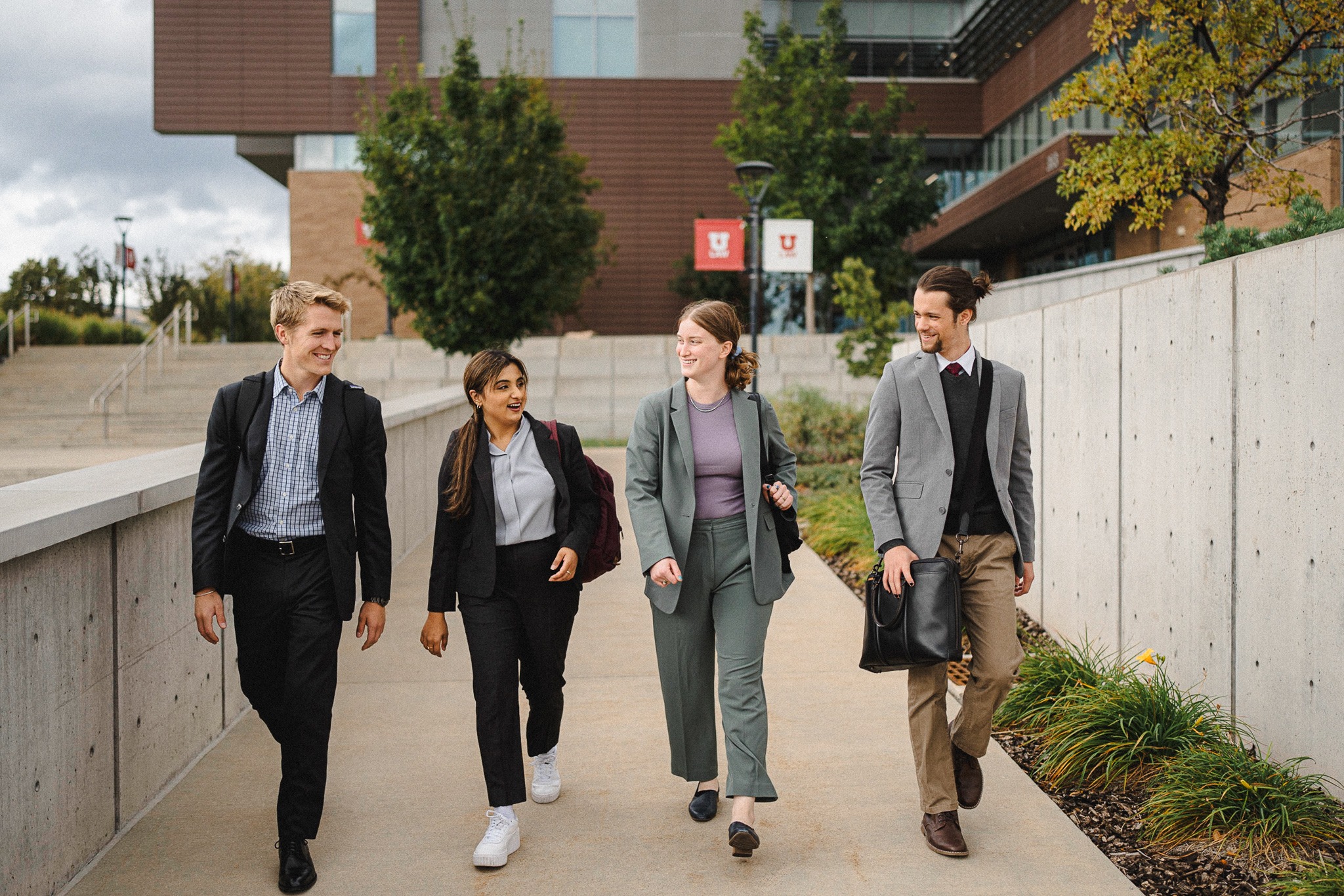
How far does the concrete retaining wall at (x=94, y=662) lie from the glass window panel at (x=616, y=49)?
31747 mm

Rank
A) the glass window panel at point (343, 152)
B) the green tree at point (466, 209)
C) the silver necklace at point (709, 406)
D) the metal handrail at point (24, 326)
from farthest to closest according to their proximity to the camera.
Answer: the glass window panel at point (343, 152), the metal handrail at point (24, 326), the green tree at point (466, 209), the silver necklace at point (709, 406)

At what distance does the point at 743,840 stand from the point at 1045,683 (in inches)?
84.6

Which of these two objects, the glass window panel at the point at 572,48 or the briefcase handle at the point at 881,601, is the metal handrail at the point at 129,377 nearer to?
the glass window panel at the point at 572,48

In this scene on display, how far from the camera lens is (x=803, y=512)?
11422 mm

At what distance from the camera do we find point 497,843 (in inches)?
148

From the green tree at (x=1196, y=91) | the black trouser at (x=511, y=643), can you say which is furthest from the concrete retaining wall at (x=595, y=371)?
the black trouser at (x=511, y=643)

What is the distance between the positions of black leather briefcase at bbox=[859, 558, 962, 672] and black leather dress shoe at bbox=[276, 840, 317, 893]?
1958mm

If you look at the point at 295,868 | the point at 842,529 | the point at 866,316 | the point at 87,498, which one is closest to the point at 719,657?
the point at 295,868

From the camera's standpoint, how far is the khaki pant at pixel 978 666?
383 centimetres

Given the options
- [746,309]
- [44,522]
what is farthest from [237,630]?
[746,309]

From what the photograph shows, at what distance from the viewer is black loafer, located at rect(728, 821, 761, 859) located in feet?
12.0

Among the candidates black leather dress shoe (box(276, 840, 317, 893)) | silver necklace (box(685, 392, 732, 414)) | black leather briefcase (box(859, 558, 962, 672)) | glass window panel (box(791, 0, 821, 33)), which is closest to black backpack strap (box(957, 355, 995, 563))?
black leather briefcase (box(859, 558, 962, 672))

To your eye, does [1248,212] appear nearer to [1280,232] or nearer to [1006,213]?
[1280,232]

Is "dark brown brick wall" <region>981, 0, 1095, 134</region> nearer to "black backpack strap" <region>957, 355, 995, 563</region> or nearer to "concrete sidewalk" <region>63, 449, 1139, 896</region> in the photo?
"concrete sidewalk" <region>63, 449, 1139, 896</region>
